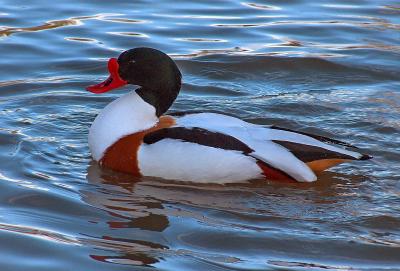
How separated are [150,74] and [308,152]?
134cm

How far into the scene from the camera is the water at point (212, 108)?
666 cm

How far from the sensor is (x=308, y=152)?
793 centimetres

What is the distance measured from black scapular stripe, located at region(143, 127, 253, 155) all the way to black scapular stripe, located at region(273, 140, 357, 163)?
283 mm

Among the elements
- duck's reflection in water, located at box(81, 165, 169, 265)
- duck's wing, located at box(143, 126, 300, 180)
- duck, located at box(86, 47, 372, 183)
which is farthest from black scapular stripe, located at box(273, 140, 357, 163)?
duck's reflection in water, located at box(81, 165, 169, 265)

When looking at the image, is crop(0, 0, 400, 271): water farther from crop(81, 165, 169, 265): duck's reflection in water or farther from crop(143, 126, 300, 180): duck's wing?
crop(143, 126, 300, 180): duck's wing

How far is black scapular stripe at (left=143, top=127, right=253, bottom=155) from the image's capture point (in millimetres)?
7871

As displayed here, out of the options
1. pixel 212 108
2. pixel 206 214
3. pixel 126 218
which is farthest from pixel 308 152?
pixel 212 108

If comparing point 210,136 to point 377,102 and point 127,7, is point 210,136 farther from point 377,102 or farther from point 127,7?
point 127,7

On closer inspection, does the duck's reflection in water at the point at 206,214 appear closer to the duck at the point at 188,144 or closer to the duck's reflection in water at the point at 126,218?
the duck's reflection in water at the point at 126,218

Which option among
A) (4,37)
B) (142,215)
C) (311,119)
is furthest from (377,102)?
(4,37)

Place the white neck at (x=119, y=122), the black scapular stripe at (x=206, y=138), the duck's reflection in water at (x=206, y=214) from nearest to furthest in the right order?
the duck's reflection in water at (x=206, y=214) < the black scapular stripe at (x=206, y=138) < the white neck at (x=119, y=122)

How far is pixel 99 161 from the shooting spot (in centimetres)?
827

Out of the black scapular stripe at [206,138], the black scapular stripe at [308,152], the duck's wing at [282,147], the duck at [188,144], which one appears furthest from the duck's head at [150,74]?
the black scapular stripe at [308,152]

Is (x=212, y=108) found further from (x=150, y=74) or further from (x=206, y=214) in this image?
(x=206, y=214)
